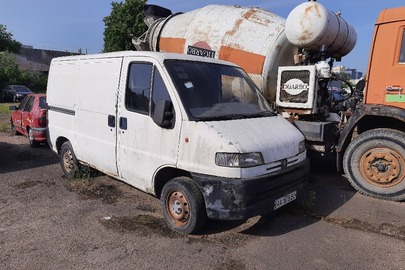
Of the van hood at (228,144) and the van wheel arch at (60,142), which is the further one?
the van wheel arch at (60,142)

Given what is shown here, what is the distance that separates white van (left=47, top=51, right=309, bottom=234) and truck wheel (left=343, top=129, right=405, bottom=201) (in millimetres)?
1601

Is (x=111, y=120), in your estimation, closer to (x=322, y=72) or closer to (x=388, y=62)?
(x=322, y=72)

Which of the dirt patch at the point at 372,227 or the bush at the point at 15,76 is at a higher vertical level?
the bush at the point at 15,76

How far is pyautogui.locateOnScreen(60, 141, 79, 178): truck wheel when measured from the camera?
6.37 metres

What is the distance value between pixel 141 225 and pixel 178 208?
0.64m

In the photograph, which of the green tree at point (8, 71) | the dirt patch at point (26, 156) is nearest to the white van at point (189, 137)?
the dirt patch at point (26, 156)

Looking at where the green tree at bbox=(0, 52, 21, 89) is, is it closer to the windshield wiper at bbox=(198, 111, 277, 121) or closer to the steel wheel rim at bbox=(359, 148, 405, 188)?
the windshield wiper at bbox=(198, 111, 277, 121)

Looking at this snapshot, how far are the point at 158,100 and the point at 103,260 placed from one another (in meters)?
1.91

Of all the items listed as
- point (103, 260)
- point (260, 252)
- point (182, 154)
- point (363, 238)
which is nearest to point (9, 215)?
point (103, 260)

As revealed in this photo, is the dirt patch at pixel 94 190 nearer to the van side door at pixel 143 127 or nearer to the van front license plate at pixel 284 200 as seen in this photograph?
the van side door at pixel 143 127

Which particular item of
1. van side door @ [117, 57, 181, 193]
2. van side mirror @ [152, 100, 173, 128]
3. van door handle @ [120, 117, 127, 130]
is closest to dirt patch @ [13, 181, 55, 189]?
van side door @ [117, 57, 181, 193]

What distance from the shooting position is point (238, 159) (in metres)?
3.78

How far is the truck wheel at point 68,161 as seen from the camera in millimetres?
6367

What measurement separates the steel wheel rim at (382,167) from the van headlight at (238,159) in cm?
281
